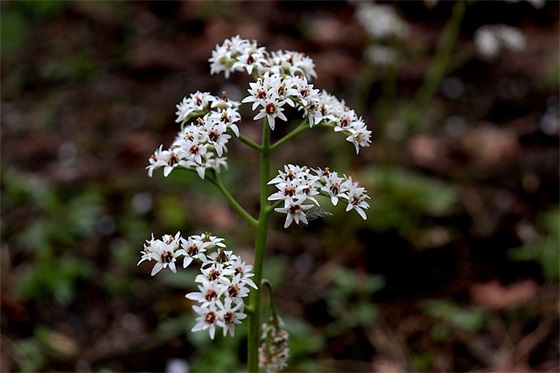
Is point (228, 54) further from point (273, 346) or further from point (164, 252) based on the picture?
point (273, 346)

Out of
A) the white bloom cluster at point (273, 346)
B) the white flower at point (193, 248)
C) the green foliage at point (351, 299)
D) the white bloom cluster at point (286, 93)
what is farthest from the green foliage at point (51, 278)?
the white flower at point (193, 248)

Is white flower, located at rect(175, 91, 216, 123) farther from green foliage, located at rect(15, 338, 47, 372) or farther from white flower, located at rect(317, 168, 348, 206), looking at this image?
green foliage, located at rect(15, 338, 47, 372)

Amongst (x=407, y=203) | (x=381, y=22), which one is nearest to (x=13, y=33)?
(x=381, y=22)

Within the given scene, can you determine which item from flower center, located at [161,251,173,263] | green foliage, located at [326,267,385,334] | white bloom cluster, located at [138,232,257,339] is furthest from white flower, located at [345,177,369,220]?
green foliage, located at [326,267,385,334]

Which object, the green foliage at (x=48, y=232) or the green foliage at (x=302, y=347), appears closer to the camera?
the green foliage at (x=302, y=347)

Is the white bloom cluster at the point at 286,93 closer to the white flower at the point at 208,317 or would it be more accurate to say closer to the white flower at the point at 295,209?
the white flower at the point at 295,209

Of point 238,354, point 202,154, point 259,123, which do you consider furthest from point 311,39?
point 202,154
